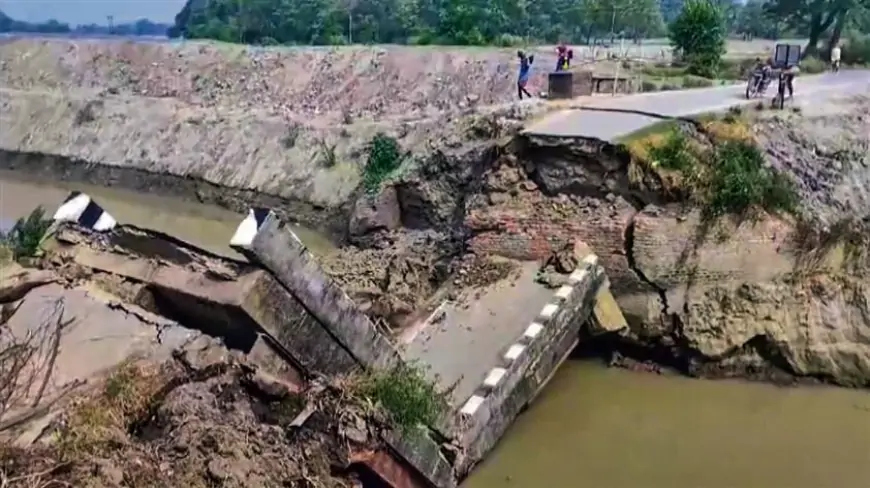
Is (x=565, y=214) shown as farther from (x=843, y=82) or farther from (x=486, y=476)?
(x=843, y=82)

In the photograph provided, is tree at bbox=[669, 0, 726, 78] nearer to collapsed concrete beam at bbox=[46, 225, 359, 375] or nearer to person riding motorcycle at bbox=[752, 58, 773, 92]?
person riding motorcycle at bbox=[752, 58, 773, 92]

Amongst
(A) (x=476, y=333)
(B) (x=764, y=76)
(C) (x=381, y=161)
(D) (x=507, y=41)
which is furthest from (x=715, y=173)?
(D) (x=507, y=41)

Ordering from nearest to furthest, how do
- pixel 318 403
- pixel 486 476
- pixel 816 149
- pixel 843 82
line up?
1. pixel 318 403
2. pixel 486 476
3. pixel 816 149
4. pixel 843 82

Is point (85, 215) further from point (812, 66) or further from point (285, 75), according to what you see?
point (285, 75)

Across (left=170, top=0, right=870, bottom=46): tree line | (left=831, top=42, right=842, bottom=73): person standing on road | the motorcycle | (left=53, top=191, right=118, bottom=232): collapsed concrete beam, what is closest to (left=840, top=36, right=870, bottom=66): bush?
(left=831, top=42, right=842, bottom=73): person standing on road

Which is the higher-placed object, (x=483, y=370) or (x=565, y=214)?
(x=565, y=214)

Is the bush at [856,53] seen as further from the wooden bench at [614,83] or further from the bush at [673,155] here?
the bush at [673,155]

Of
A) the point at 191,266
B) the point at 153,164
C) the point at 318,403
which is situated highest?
the point at 191,266

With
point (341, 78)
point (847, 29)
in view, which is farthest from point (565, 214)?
point (847, 29)
